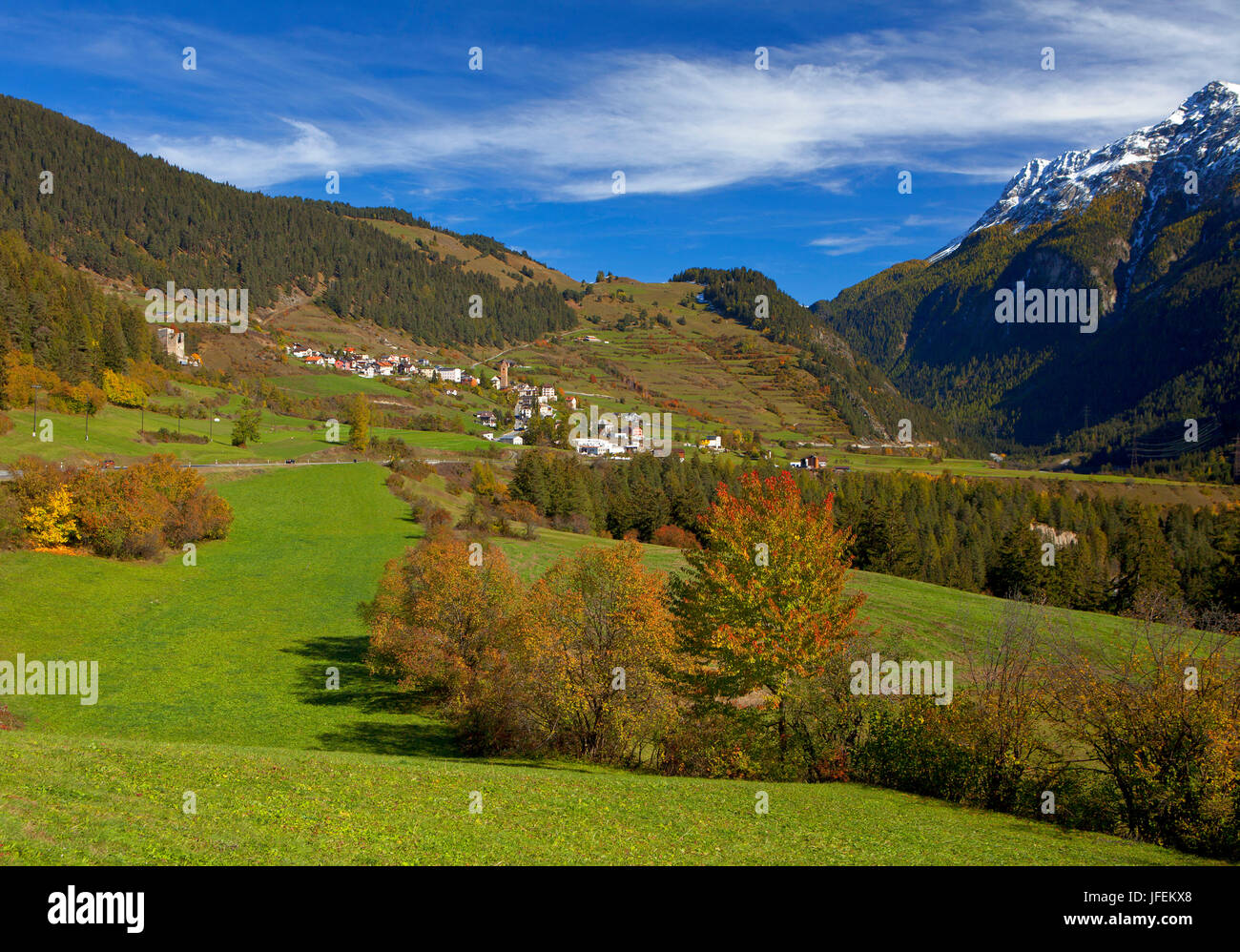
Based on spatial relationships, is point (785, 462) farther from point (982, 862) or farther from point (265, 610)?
point (982, 862)

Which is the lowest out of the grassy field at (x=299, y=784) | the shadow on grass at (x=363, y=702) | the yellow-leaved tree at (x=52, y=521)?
the shadow on grass at (x=363, y=702)

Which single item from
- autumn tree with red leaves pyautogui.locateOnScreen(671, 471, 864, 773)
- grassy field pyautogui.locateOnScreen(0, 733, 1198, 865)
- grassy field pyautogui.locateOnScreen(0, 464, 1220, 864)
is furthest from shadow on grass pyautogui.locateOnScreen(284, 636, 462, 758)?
autumn tree with red leaves pyautogui.locateOnScreen(671, 471, 864, 773)

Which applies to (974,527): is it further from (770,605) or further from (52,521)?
(52,521)

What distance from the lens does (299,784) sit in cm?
1895

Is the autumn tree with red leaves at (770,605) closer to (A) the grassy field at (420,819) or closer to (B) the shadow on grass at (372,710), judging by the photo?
(A) the grassy field at (420,819)

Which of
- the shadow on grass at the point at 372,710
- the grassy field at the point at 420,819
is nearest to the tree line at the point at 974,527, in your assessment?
the shadow on grass at the point at 372,710

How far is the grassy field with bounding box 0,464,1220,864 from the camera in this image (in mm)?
14570

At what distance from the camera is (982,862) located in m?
17.8

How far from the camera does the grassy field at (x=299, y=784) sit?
14.6m

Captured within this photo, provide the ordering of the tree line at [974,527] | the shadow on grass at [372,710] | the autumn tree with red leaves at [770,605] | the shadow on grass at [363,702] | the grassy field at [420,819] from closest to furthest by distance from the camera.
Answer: the grassy field at [420,819], the autumn tree with red leaves at [770,605], the shadow on grass at [372,710], the shadow on grass at [363,702], the tree line at [974,527]

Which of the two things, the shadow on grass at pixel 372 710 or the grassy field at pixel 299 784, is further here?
the shadow on grass at pixel 372 710

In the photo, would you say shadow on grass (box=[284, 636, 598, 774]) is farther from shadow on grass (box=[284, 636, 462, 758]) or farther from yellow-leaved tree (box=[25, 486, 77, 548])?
yellow-leaved tree (box=[25, 486, 77, 548])
